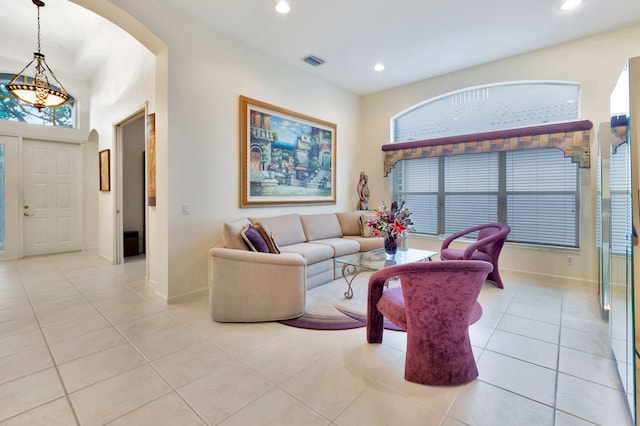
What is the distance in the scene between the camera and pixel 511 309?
3109 millimetres

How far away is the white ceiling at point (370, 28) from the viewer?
10.5 ft

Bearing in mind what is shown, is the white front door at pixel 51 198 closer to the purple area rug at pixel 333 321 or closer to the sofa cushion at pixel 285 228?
the sofa cushion at pixel 285 228

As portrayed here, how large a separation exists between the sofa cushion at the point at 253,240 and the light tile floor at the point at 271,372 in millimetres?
750

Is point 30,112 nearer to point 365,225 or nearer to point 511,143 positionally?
point 365,225

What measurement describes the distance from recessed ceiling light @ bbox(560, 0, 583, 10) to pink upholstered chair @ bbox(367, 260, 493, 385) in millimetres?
3251

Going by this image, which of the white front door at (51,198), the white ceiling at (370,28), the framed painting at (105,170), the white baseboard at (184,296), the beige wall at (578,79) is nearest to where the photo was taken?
the white ceiling at (370,28)

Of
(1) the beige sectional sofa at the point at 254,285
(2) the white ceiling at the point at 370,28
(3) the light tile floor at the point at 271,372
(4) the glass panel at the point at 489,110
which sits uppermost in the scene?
(2) the white ceiling at the point at 370,28

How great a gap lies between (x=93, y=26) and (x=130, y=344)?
4.54m

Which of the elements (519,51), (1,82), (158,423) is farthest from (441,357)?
(1,82)

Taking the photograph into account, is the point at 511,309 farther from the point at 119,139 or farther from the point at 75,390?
the point at 119,139

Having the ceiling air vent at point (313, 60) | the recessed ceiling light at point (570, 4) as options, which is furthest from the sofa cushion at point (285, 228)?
the recessed ceiling light at point (570, 4)

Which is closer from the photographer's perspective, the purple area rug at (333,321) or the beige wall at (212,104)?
the purple area rug at (333,321)

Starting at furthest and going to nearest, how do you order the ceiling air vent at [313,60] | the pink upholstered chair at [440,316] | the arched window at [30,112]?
the arched window at [30,112] < the ceiling air vent at [313,60] < the pink upholstered chair at [440,316]

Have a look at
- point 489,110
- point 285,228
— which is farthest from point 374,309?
point 489,110
